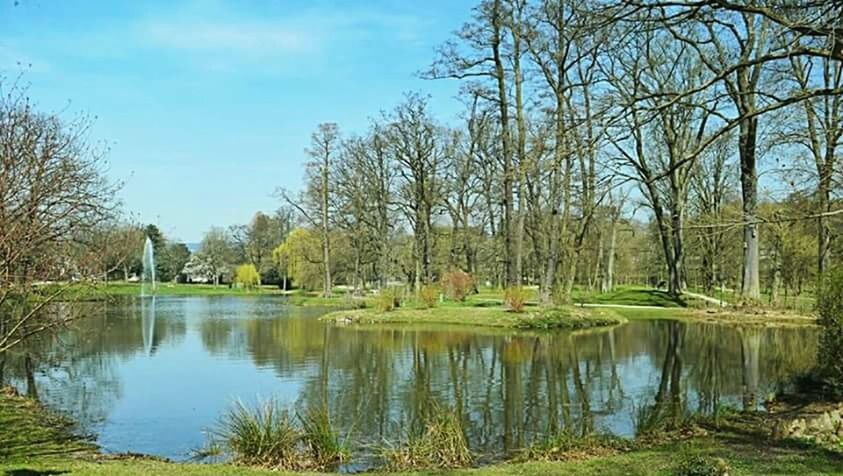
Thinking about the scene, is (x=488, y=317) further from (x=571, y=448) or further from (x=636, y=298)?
(x=571, y=448)

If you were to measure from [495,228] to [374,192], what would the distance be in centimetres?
967

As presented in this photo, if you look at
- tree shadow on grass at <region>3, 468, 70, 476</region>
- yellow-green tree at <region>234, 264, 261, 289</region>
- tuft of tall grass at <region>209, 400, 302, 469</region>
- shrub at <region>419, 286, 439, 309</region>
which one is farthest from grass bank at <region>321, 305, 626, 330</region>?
yellow-green tree at <region>234, 264, 261, 289</region>

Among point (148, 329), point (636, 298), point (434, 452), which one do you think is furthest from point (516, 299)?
point (434, 452)

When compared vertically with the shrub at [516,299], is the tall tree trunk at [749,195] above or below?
above

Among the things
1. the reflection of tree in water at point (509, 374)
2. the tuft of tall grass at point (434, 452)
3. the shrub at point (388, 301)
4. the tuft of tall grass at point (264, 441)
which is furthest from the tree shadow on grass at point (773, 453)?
the shrub at point (388, 301)

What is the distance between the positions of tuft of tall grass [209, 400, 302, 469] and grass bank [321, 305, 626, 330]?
58.8 ft

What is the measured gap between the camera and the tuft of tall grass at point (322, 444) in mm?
8633

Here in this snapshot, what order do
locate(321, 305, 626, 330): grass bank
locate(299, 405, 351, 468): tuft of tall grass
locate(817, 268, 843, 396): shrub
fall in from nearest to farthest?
locate(299, 405, 351, 468): tuft of tall grass < locate(817, 268, 843, 396): shrub < locate(321, 305, 626, 330): grass bank

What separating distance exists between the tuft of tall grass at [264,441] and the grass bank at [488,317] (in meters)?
17.9

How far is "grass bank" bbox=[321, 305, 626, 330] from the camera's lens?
86.6ft

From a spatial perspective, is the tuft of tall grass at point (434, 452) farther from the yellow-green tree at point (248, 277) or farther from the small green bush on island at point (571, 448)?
the yellow-green tree at point (248, 277)

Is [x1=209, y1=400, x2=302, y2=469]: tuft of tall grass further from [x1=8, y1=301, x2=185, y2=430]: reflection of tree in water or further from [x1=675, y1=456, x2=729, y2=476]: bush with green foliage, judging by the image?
[x1=675, y1=456, x2=729, y2=476]: bush with green foliage

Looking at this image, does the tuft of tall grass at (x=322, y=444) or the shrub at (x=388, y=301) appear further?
the shrub at (x=388, y=301)

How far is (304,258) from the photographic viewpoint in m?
52.6
